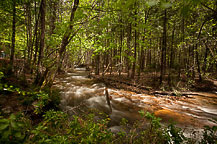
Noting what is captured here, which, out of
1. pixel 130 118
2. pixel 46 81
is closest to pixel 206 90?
pixel 130 118

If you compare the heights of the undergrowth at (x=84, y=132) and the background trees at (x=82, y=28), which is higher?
the background trees at (x=82, y=28)

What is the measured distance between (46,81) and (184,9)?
612 centimetres

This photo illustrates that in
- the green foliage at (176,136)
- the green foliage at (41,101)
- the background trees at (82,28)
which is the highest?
the background trees at (82,28)

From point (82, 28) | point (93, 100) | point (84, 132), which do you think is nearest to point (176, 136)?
point (84, 132)

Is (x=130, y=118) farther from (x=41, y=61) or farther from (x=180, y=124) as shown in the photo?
(x=41, y=61)

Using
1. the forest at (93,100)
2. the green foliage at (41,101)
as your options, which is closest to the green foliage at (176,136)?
the forest at (93,100)

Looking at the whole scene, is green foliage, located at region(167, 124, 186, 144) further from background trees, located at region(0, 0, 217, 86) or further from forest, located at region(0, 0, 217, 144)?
background trees, located at region(0, 0, 217, 86)

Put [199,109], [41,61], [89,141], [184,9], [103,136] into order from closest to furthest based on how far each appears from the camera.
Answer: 1. [184,9]
2. [89,141]
3. [103,136]
4. [41,61]
5. [199,109]

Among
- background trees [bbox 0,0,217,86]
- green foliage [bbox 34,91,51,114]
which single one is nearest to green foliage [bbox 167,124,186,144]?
background trees [bbox 0,0,217,86]

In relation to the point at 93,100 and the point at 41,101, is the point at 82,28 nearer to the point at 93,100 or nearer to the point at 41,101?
the point at 41,101

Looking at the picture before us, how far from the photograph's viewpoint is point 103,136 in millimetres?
2033

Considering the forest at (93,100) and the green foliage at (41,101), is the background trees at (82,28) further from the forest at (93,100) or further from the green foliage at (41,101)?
the green foliage at (41,101)

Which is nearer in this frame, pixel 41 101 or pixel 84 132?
pixel 84 132

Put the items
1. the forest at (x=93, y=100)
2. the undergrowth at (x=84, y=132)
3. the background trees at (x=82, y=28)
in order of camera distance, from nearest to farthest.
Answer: the undergrowth at (x=84, y=132)
the forest at (x=93, y=100)
the background trees at (x=82, y=28)
